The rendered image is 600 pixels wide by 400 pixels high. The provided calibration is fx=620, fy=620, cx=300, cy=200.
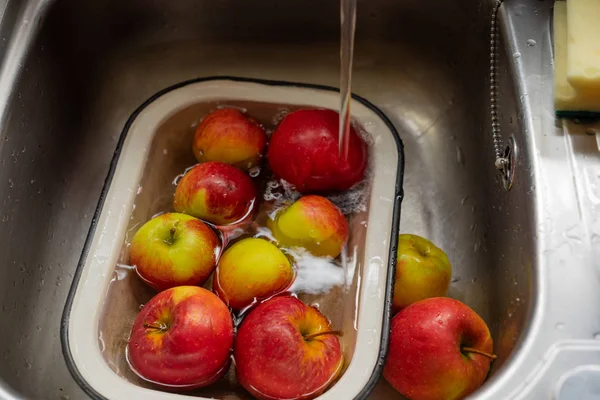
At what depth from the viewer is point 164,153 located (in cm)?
89

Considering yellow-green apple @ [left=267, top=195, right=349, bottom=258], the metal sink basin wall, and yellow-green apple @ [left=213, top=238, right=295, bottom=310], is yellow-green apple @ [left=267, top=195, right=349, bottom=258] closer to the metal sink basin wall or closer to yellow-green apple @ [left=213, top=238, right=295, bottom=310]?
yellow-green apple @ [left=213, top=238, right=295, bottom=310]

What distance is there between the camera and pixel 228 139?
0.86m

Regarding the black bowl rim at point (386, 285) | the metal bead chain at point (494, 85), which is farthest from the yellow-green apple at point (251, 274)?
the metal bead chain at point (494, 85)

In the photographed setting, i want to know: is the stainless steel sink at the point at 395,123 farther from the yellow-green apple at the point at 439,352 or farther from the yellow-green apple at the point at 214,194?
the yellow-green apple at the point at 214,194

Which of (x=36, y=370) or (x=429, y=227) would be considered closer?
(x=36, y=370)

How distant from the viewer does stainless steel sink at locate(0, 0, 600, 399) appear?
2.12 feet

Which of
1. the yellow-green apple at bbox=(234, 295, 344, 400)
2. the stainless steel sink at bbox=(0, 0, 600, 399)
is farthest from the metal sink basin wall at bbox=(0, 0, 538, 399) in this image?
the yellow-green apple at bbox=(234, 295, 344, 400)

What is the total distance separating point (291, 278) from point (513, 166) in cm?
30

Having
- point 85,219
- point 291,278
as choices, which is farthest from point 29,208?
point 291,278

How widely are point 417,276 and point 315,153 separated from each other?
0.67ft

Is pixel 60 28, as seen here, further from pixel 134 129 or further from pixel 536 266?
pixel 536 266

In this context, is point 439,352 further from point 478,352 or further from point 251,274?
point 251,274

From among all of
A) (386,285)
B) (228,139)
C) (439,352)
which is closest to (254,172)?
(228,139)

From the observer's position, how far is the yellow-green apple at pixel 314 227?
2.52ft
